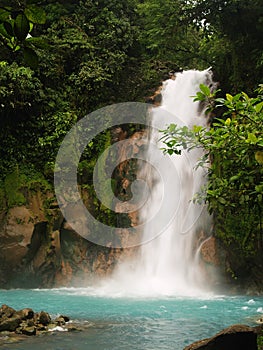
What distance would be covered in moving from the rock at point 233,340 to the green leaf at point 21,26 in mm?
4081

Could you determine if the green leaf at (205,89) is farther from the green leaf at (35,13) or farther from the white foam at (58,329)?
the white foam at (58,329)

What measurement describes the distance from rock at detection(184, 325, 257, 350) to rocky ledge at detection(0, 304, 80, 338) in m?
2.20

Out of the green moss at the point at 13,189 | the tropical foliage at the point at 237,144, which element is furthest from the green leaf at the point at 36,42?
the green moss at the point at 13,189

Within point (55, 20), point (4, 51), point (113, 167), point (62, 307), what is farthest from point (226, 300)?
point (55, 20)

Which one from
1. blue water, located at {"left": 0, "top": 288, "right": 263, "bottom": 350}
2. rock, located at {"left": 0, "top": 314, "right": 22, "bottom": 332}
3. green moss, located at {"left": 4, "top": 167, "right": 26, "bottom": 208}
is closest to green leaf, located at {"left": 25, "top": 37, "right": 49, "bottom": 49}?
blue water, located at {"left": 0, "top": 288, "right": 263, "bottom": 350}

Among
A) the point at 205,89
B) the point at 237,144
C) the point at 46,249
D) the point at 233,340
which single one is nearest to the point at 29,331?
the point at 233,340

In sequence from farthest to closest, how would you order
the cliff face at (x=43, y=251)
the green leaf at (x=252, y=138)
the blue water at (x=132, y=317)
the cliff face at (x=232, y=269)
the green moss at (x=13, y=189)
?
the green moss at (x=13, y=189) → the cliff face at (x=43, y=251) → the cliff face at (x=232, y=269) → the blue water at (x=132, y=317) → the green leaf at (x=252, y=138)

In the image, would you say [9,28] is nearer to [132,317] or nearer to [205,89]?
[205,89]

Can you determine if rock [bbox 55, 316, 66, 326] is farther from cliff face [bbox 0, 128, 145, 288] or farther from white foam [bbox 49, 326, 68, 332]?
cliff face [bbox 0, 128, 145, 288]

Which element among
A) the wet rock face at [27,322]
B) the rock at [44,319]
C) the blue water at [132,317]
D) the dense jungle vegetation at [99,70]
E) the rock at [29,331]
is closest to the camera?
the blue water at [132,317]

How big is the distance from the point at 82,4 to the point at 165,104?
4.18 m

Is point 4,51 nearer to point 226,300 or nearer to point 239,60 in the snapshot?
point 239,60

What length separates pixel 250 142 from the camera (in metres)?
3.00

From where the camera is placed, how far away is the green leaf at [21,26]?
3.91ft
